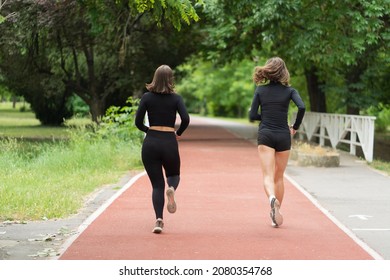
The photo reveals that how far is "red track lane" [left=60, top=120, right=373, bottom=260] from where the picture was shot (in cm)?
822

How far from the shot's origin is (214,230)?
984cm

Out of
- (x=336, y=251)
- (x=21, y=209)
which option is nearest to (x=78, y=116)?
(x=21, y=209)

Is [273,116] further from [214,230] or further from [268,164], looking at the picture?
[214,230]

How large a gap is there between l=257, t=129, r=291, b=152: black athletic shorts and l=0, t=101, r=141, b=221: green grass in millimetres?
2957

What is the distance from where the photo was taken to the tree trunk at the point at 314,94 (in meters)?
34.4

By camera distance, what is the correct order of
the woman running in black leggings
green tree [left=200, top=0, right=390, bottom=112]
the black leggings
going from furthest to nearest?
green tree [left=200, top=0, right=390, bottom=112]
the black leggings
the woman running in black leggings

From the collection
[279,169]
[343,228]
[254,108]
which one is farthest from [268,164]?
[343,228]

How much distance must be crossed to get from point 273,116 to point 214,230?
5.12 feet

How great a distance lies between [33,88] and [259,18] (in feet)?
33.6

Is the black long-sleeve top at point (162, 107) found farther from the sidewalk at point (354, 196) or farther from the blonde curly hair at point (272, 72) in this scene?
the sidewalk at point (354, 196)

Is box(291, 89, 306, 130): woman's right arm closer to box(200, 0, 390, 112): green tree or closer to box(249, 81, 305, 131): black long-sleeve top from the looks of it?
box(249, 81, 305, 131): black long-sleeve top

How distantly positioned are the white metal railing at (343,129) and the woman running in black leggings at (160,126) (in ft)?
40.5

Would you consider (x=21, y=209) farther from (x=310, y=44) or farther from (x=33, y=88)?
(x=33, y=88)

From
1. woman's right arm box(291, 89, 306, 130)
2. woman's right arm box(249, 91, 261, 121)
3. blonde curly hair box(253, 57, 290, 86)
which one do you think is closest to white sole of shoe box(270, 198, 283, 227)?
woman's right arm box(291, 89, 306, 130)
